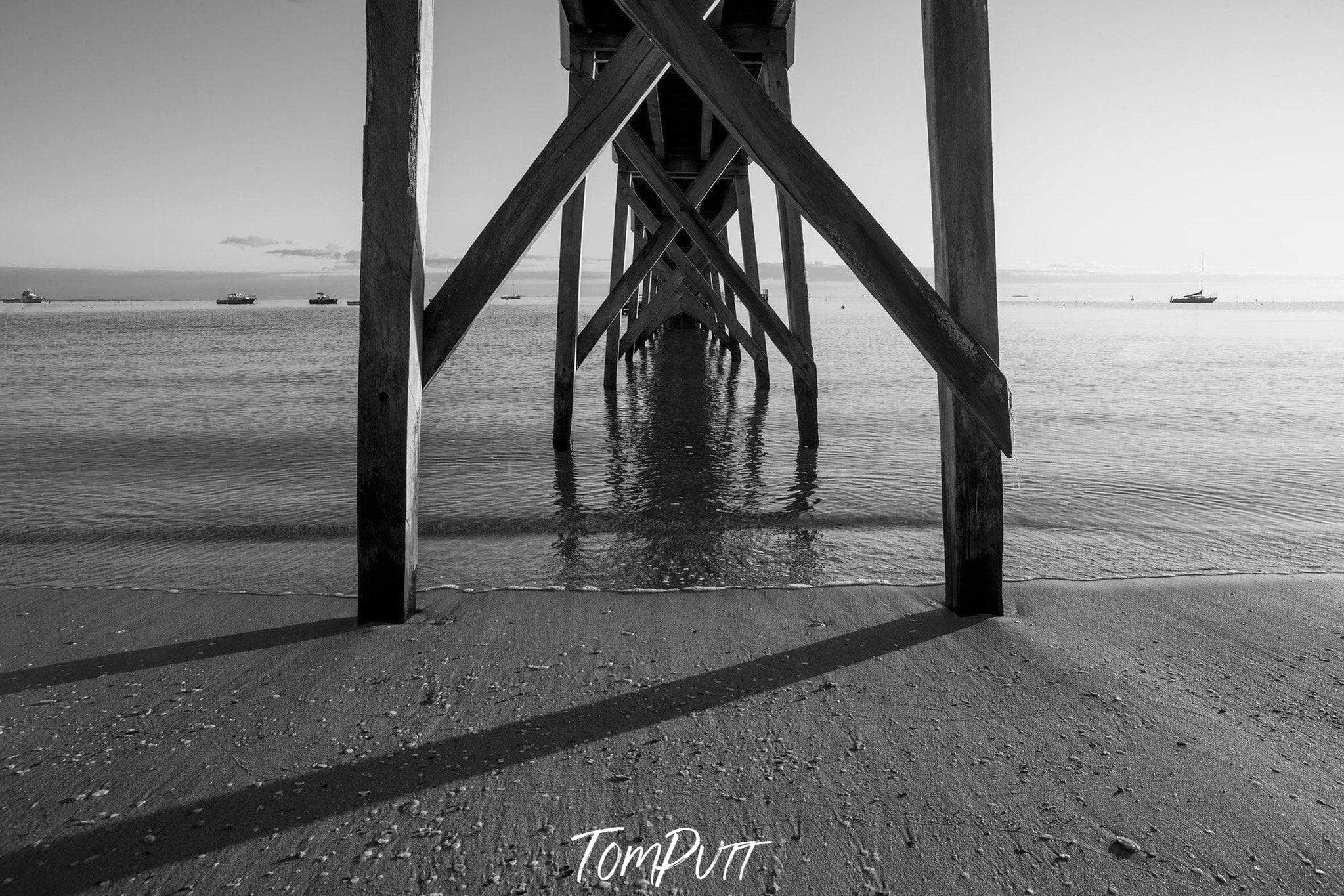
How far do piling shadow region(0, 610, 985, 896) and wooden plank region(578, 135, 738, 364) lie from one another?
17.3 feet

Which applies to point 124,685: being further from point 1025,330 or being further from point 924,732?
point 1025,330

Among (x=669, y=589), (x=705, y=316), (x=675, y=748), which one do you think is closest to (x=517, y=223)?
(x=669, y=589)

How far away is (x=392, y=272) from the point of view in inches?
83.4

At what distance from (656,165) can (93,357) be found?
1494 centimetres

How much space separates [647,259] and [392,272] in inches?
216

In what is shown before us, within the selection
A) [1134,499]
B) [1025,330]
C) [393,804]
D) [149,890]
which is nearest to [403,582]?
[393,804]

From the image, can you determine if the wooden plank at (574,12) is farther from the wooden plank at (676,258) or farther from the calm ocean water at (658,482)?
the calm ocean water at (658,482)

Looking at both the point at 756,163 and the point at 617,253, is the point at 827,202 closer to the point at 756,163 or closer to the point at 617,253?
the point at 756,163

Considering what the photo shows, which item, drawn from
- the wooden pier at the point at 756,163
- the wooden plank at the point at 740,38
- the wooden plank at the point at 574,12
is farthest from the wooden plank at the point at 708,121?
the wooden pier at the point at 756,163

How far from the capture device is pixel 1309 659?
2.08 m

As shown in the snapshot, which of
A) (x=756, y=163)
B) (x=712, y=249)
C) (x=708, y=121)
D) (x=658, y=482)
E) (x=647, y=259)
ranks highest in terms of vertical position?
(x=708, y=121)

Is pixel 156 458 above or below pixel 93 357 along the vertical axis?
below

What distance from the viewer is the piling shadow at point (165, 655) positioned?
1945 mm

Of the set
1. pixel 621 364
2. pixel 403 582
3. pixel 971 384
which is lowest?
pixel 403 582
